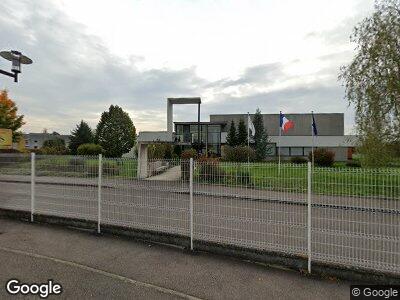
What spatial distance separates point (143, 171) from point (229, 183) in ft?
7.21

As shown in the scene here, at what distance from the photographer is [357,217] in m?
5.61

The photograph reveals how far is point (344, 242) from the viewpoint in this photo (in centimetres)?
576

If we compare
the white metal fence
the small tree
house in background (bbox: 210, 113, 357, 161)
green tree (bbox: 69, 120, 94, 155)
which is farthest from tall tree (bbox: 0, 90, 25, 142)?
the white metal fence

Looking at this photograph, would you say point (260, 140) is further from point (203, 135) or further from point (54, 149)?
point (54, 149)

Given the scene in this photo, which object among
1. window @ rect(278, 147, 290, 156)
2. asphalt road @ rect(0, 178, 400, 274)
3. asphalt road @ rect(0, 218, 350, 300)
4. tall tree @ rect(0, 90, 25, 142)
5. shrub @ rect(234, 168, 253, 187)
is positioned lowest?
asphalt road @ rect(0, 218, 350, 300)

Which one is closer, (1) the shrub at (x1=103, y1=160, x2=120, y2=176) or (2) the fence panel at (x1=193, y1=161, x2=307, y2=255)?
(2) the fence panel at (x1=193, y1=161, x2=307, y2=255)

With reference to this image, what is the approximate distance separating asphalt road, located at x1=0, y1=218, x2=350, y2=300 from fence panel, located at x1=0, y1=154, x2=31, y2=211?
1997 millimetres

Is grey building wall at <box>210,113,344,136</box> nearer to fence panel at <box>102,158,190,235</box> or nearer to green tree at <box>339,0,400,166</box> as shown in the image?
green tree at <box>339,0,400,166</box>

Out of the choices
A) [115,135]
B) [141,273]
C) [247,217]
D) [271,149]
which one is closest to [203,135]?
[271,149]

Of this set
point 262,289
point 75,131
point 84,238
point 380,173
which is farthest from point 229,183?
point 75,131

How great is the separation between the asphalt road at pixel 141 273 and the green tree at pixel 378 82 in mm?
12666

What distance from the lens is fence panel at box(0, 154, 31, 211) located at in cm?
915

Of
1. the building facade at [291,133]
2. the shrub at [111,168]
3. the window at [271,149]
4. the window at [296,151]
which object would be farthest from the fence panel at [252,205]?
the window at [296,151]

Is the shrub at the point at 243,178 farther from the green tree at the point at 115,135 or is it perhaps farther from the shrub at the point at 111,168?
the green tree at the point at 115,135
